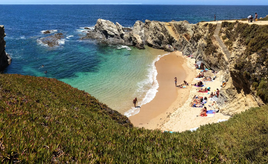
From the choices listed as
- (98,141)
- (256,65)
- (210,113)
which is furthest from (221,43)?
(98,141)

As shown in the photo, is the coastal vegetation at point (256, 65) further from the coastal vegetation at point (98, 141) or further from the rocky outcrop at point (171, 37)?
the rocky outcrop at point (171, 37)

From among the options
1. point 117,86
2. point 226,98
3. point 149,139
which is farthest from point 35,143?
point 117,86

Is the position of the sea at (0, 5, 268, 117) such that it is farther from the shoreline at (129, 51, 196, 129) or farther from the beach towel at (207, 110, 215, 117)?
the beach towel at (207, 110, 215, 117)

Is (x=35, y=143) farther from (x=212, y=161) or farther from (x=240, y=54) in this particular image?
(x=240, y=54)

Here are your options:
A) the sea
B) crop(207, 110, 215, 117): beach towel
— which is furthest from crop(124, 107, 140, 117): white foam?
crop(207, 110, 215, 117): beach towel

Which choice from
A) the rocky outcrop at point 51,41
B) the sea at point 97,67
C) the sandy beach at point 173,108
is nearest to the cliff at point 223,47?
the sandy beach at point 173,108

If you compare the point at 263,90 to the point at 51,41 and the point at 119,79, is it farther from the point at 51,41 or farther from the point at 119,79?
the point at 51,41

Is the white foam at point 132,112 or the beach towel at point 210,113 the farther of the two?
the white foam at point 132,112
